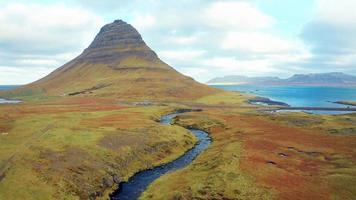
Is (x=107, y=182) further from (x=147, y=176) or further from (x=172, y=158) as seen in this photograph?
(x=172, y=158)

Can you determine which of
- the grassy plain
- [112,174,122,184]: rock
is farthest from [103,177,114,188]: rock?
[112,174,122,184]: rock

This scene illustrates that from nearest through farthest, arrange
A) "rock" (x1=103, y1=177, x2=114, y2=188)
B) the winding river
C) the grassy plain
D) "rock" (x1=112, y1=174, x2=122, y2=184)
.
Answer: the grassy plain
the winding river
"rock" (x1=103, y1=177, x2=114, y2=188)
"rock" (x1=112, y1=174, x2=122, y2=184)

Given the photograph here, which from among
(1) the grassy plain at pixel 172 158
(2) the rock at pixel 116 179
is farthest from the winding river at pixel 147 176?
(1) the grassy plain at pixel 172 158

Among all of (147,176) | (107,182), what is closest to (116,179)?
(107,182)

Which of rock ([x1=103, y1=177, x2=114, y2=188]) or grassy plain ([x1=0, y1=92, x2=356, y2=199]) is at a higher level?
grassy plain ([x1=0, y1=92, x2=356, y2=199])

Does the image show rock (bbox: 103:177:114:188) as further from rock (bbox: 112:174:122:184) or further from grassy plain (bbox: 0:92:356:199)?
rock (bbox: 112:174:122:184)

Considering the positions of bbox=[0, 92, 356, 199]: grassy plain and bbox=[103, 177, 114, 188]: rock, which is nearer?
bbox=[0, 92, 356, 199]: grassy plain

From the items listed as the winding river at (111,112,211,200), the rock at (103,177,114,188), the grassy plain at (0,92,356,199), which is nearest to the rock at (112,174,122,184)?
the grassy plain at (0,92,356,199)

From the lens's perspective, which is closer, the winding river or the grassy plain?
the grassy plain

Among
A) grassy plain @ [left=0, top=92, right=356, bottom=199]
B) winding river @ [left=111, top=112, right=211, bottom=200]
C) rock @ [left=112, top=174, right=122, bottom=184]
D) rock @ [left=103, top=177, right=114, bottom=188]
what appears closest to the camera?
grassy plain @ [left=0, top=92, right=356, bottom=199]

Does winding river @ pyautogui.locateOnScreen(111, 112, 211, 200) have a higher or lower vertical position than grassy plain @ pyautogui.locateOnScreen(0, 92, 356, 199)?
lower

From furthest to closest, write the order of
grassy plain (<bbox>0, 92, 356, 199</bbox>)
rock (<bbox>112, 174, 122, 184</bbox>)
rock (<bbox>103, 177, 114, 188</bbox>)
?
rock (<bbox>112, 174, 122, 184</bbox>), rock (<bbox>103, 177, 114, 188</bbox>), grassy plain (<bbox>0, 92, 356, 199</bbox>)
